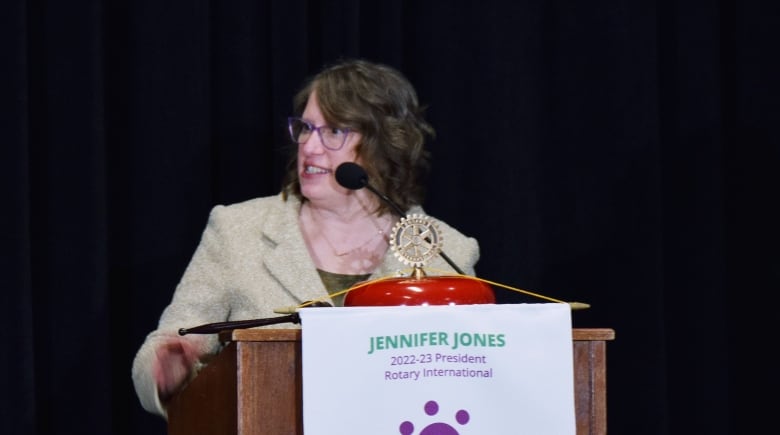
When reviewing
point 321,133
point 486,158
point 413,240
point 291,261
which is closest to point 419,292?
point 413,240

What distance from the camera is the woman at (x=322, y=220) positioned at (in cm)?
208

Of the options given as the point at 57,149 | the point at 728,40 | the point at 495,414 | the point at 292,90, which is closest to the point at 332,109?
the point at 292,90

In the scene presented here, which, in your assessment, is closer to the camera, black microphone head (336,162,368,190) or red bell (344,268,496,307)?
red bell (344,268,496,307)

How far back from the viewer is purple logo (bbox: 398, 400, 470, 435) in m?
1.25

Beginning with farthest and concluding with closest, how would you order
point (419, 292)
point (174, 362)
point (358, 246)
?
point (358, 246) < point (174, 362) < point (419, 292)

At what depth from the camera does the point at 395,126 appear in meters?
2.30

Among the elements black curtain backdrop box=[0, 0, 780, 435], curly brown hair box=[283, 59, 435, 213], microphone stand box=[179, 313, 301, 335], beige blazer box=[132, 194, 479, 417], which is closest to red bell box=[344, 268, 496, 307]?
microphone stand box=[179, 313, 301, 335]

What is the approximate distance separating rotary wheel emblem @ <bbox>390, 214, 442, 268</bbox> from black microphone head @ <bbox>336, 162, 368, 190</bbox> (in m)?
0.20

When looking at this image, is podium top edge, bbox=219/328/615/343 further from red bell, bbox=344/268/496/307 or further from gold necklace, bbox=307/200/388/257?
gold necklace, bbox=307/200/388/257

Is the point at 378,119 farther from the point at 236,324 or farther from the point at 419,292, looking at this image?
the point at 236,324

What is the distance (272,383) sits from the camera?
4.13 feet

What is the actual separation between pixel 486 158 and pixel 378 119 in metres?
0.50

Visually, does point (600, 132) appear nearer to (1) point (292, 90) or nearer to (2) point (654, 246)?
(2) point (654, 246)

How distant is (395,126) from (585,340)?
3.41 ft
